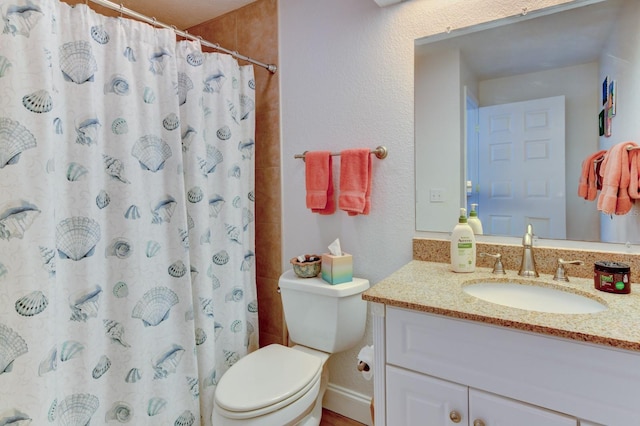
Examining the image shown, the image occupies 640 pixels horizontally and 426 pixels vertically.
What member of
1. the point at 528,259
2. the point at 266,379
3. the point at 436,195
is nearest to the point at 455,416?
the point at 528,259

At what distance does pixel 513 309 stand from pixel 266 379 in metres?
0.93

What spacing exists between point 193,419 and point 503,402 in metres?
1.30

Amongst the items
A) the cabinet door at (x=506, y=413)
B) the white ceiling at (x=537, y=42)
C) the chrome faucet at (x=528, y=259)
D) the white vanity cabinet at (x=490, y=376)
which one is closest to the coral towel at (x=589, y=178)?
the chrome faucet at (x=528, y=259)

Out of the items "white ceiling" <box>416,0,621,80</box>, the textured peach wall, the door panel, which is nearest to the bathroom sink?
the door panel

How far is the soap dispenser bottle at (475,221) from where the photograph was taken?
4.42 ft

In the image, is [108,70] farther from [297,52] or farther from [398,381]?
[398,381]

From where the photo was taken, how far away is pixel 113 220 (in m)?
1.29

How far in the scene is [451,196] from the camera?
1403 mm

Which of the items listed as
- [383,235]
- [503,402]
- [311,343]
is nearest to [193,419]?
[311,343]

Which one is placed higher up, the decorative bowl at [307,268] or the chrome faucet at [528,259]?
the chrome faucet at [528,259]

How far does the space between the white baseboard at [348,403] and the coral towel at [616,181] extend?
4.30 ft

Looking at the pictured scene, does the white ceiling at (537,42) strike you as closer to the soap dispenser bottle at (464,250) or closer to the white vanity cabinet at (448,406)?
the soap dispenser bottle at (464,250)

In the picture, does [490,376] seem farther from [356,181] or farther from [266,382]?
[356,181]

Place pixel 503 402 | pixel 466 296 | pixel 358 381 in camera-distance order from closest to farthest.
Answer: pixel 503 402 → pixel 466 296 → pixel 358 381
